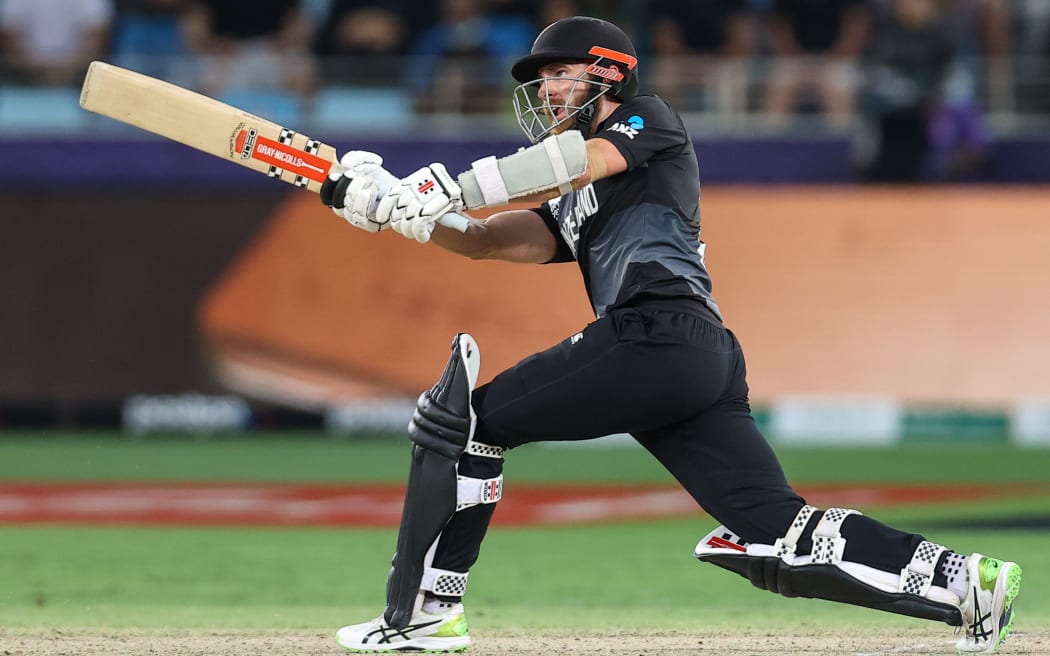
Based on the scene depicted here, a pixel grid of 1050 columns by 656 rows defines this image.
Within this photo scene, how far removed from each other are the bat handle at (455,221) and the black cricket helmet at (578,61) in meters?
0.34

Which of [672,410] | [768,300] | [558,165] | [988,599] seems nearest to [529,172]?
[558,165]

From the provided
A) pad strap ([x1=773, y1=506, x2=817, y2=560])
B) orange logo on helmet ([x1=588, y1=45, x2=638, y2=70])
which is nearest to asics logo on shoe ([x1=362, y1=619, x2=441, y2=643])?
pad strap ([x1=773, y1=506, x2=817, y2=560])

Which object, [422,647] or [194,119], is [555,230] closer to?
[194,119]

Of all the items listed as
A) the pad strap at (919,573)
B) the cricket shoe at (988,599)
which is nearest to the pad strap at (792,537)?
the pad strap at (919,573)

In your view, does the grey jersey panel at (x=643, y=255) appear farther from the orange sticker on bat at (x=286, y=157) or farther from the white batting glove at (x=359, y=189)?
the orange sticker on bat at (x=286, y=157)

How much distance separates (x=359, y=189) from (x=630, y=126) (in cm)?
78

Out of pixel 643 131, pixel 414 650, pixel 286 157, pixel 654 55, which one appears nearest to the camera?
pixel 643 131

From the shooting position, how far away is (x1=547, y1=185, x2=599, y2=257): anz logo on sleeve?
4387mm

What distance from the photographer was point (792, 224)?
1230 cm

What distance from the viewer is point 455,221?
450 cm

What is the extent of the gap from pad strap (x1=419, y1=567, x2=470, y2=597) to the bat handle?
1004 mm

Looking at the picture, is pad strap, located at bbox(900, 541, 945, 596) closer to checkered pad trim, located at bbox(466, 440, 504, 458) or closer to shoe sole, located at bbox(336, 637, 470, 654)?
checkered pad trim, located at bbox(466, 440, 504, 458)

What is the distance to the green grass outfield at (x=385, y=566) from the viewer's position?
558 centimetres

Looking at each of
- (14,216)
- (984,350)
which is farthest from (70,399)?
(984,350)
